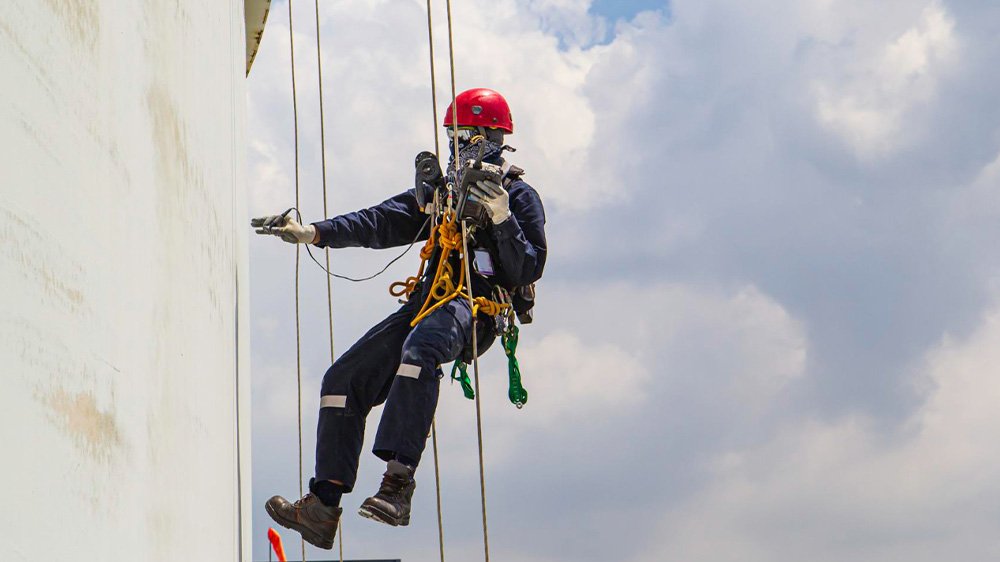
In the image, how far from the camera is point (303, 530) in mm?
6281

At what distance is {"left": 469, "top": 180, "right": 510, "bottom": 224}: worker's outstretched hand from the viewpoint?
618 cm

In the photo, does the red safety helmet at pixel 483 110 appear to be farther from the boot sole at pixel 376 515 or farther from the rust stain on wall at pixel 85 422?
the rust stain on wall at pixel 85 422

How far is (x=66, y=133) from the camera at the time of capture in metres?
2.44

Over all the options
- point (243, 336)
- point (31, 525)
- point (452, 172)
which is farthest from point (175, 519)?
point (452, 172)

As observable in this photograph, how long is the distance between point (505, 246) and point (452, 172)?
60cm

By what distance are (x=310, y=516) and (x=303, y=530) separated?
0.09 metres

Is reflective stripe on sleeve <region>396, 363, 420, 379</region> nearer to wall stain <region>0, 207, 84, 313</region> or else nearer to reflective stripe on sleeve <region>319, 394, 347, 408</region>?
reflective stripe on sleeve <region>319, 394, 347, 408</region>

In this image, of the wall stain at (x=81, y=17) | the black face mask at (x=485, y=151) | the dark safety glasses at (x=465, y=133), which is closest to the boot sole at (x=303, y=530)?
the black face mask at (x=485, y=151)

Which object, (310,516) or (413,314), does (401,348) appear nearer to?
(413,314)

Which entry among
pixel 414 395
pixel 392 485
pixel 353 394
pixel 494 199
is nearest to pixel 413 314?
pixel 353 394

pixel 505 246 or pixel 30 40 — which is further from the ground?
pixel 505 246

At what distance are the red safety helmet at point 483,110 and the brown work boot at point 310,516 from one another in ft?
6.97

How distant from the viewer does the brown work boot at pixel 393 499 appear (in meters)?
5.89

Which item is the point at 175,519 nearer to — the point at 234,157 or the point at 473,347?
the point at 234,157
